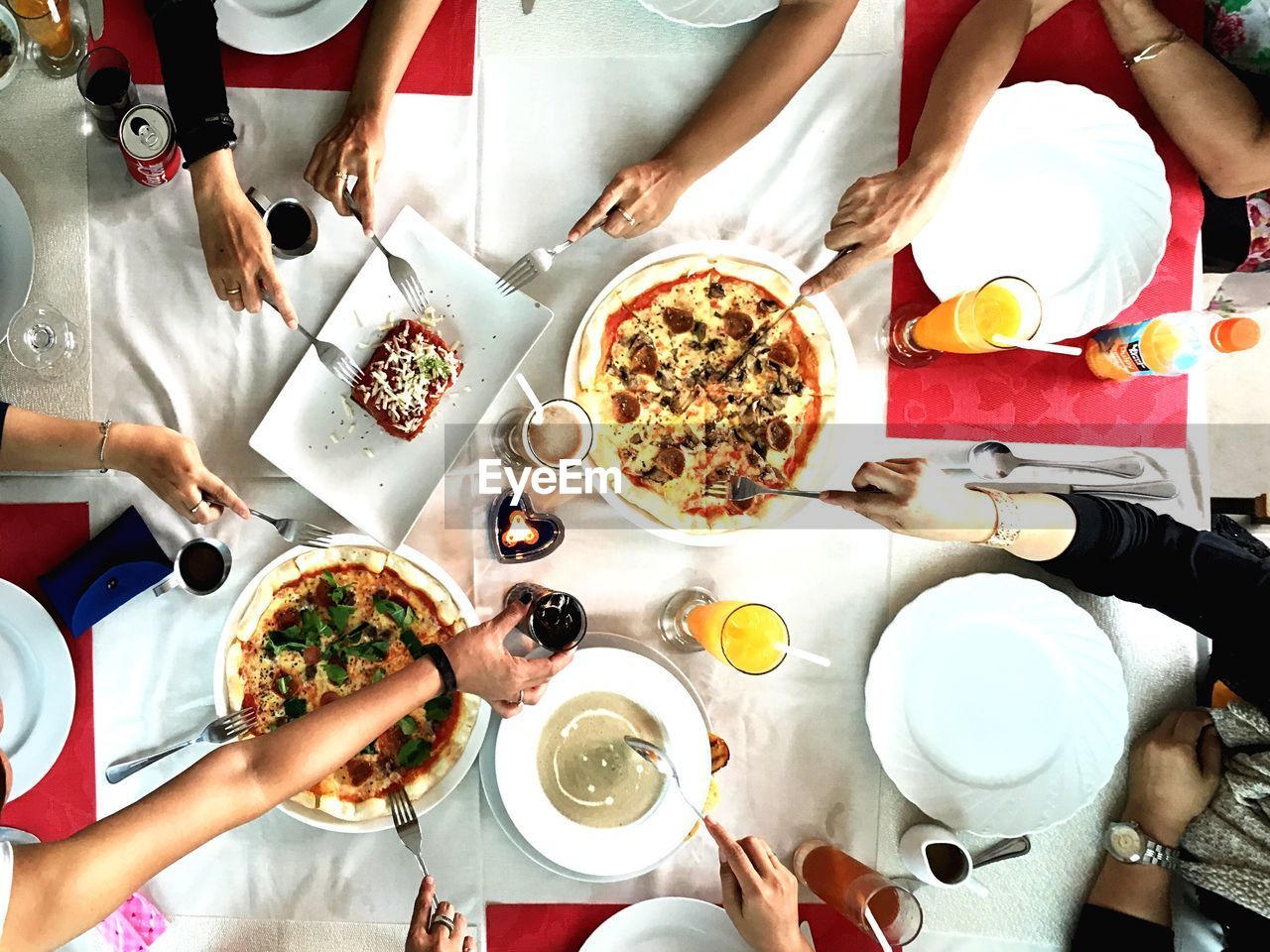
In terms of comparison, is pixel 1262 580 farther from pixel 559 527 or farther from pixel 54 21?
pixel 54 21

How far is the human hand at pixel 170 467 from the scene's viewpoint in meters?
1.29

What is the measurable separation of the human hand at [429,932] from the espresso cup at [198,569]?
0.57m

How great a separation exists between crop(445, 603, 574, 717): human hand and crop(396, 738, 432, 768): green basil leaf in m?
0.21

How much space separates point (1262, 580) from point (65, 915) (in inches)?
66.9

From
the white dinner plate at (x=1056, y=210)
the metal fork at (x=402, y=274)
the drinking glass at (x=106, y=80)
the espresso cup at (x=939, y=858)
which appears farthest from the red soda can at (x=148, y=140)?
the espresso cup at (x=939, y=858)

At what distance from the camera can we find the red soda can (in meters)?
1.30

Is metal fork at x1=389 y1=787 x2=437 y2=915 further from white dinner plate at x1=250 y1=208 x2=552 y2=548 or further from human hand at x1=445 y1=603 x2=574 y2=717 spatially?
white dinner plate at x1=250 y1=208 x2=552 y2=548

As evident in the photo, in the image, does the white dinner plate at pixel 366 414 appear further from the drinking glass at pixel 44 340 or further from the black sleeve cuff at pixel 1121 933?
the black sleeve cuff at pixel 1121 933

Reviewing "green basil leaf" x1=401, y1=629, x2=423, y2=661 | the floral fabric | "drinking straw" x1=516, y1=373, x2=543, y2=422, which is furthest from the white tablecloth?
the floral fabric

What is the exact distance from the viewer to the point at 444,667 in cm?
122

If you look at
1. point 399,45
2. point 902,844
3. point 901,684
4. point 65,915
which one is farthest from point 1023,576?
point 65,915

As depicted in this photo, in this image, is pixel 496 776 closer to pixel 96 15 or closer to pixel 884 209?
pixel 884 209

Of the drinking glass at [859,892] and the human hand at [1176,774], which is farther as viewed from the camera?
the human hand at [1176,774]

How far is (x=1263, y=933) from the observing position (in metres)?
1.36
